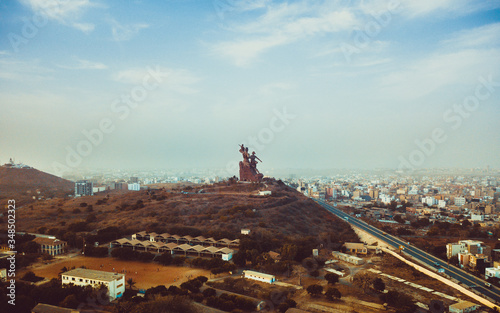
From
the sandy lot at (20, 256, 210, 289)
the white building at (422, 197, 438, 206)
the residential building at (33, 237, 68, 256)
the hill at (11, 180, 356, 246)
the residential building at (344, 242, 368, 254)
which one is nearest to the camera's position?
the sandy lot at (20, 256, 210, 289)

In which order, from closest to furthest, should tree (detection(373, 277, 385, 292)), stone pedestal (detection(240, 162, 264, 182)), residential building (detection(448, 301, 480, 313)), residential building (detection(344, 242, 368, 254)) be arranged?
residential building (detection(448, 301, 480, 313)) < tree (detection(373, 277, 385, 292)) < residential building (detection(344, 242, 368, 254)) < stone pedestal (detection(240, 162, 264, 182))

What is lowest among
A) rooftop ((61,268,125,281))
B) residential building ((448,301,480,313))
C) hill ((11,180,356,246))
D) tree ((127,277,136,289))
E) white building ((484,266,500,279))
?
white building ((484,266,500,279))

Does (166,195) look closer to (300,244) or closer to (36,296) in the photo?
(300,244)

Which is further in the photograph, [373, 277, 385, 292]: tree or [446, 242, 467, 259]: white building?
[446, 242, 467, 259]: white building

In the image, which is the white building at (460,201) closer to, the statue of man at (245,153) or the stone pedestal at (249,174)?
the stone pedestal at (249,174)

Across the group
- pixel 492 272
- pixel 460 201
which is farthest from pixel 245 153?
pixel 460 201

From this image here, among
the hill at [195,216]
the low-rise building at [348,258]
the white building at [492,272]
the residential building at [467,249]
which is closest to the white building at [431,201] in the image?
the hill at [195,216]

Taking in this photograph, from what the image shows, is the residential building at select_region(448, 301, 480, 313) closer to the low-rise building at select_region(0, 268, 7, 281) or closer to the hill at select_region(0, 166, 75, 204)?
the low-rise building at select_region(0, 268, 7, 281)

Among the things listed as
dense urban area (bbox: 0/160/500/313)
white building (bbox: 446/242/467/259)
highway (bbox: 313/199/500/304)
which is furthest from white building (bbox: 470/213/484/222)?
white building (bbox: 446/242/467/259)
